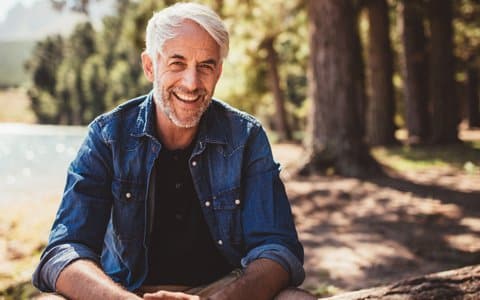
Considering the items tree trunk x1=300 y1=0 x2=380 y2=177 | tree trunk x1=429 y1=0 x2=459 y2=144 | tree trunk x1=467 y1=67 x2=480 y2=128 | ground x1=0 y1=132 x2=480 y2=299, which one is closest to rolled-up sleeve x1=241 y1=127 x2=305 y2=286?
ground x1=0 y1=132 x2=480 y2=299

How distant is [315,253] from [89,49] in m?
79.9

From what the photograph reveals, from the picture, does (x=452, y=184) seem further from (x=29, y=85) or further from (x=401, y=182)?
(x=29, y=85)

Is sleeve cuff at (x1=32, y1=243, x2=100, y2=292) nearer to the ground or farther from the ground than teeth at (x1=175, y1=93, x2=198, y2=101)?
nearer to the ground

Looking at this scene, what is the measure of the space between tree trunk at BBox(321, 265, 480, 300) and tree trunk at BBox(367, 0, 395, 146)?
1358cm

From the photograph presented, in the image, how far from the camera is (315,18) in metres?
9.35

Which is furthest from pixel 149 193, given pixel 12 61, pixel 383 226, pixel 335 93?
pixel 12 61

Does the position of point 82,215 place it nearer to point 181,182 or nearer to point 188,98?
point 181,182

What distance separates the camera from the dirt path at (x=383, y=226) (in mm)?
5043

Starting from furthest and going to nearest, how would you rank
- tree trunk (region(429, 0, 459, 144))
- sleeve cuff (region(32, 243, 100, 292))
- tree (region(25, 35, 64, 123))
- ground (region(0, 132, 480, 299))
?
tree (region(25, 35, 64, 123))
tree trunk (region(429, 0, 459, 144))
ground (region(0, 132, 480, 299))
sleeve cuff (region(32, 243, 100, 292))

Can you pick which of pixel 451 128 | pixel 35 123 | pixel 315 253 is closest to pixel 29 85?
pixel 35 123

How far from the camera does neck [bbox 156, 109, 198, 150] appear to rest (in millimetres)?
2730

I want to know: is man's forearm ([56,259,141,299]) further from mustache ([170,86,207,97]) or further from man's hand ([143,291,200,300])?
mustache ([170,86,207,97])

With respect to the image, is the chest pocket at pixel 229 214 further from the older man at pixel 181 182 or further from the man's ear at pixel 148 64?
the man's ear at pixel 148 64

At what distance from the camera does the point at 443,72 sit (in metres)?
14.8
